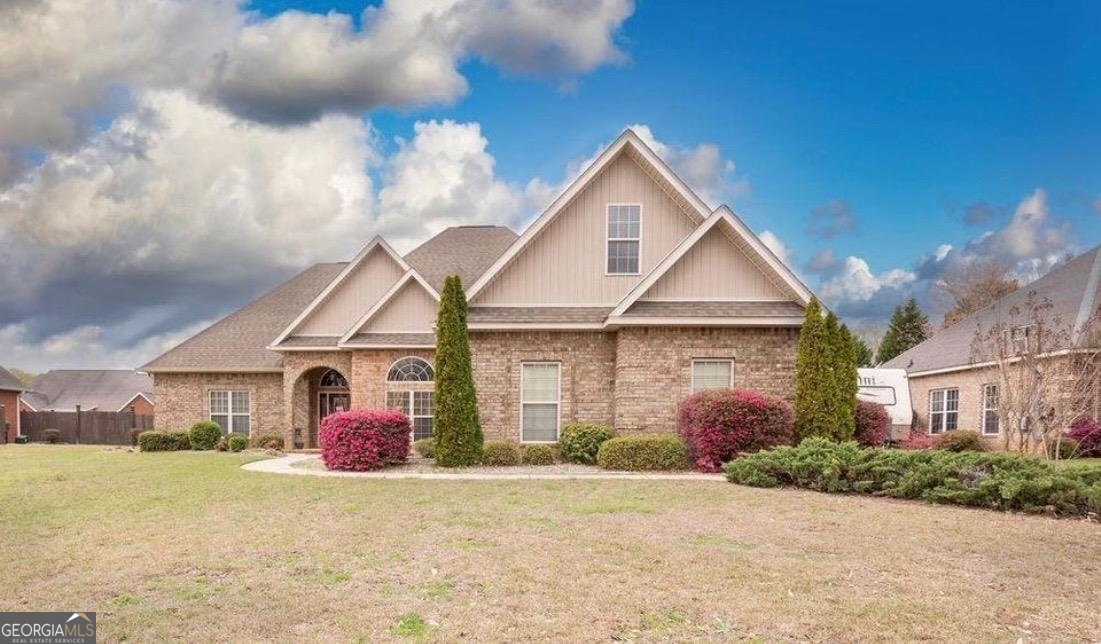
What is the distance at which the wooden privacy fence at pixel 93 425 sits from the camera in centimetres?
3578

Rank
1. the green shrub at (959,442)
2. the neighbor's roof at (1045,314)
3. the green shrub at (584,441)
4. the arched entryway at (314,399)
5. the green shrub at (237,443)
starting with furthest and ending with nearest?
1. the arched entryway at (314,399)
2. the green shrub at (237,443)
3. the neighbor's roof at (1045,314)
4. the green shrub at (959,442)
5. the green shrub at (584,441)

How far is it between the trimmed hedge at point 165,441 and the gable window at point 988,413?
28646 millimetres

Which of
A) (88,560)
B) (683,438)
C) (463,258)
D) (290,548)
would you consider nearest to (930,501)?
(683,438)

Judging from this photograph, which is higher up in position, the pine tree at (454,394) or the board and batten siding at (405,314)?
the board and batten siding at (405,314)

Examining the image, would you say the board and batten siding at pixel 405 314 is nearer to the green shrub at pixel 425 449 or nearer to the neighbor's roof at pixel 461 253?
the neighbor's roof at pixel 461 253

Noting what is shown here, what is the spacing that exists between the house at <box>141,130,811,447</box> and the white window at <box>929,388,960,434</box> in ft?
45.6

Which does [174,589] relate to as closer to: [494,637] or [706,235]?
[494,637]

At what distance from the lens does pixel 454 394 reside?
1662 centimetres


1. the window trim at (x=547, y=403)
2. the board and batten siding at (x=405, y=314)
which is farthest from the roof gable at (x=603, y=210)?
the board and batten siding at (x=405, y=314)

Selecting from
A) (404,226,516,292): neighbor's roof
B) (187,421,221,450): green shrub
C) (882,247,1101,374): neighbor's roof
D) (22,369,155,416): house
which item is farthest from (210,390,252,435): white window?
(22,369,155,416): house

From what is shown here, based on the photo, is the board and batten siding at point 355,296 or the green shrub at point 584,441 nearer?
the green shrub at point 584,441

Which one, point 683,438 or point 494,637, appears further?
point 683,438

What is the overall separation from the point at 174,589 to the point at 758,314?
1407 cm

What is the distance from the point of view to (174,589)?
6703mm
